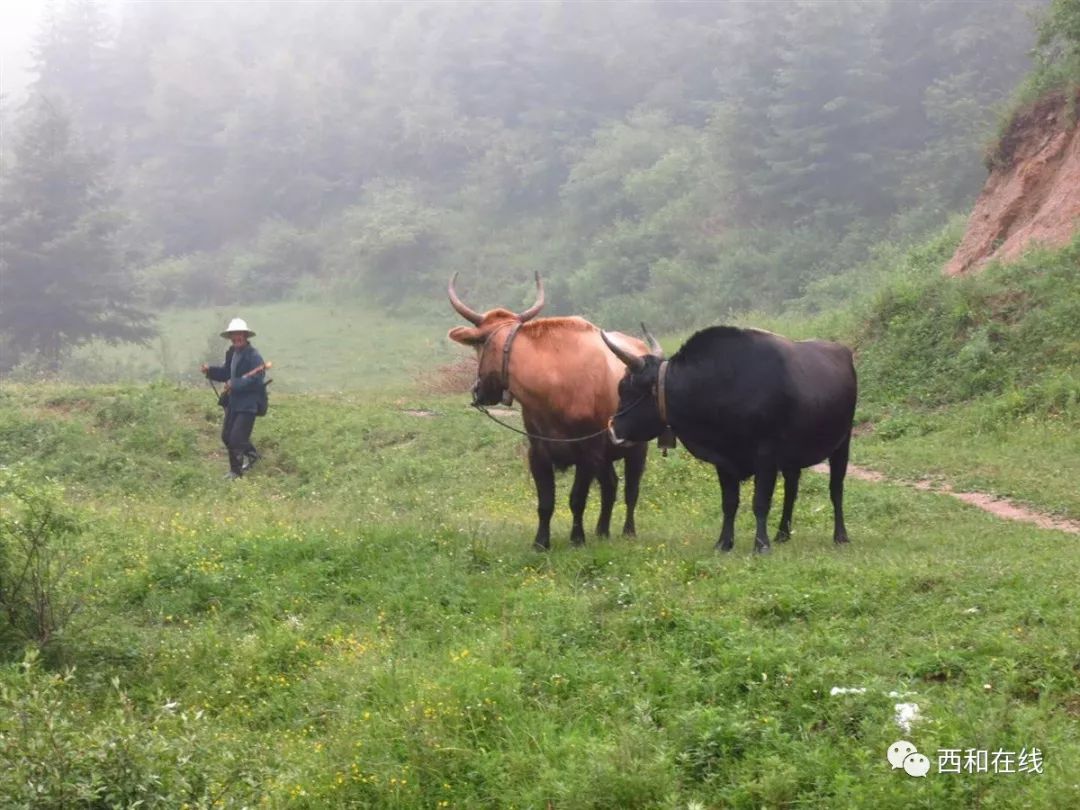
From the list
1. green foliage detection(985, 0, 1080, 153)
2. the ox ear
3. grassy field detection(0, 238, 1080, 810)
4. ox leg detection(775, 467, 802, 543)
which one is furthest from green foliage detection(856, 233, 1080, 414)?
the ox ear

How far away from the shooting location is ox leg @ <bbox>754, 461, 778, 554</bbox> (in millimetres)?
9969

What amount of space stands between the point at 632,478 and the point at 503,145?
55.9 meters

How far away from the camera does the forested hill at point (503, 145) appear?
43812 mm

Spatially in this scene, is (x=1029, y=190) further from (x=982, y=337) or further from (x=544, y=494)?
(x=544, y=494)

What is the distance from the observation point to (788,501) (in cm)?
1098

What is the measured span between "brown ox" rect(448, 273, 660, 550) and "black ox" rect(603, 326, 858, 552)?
1.29 ft

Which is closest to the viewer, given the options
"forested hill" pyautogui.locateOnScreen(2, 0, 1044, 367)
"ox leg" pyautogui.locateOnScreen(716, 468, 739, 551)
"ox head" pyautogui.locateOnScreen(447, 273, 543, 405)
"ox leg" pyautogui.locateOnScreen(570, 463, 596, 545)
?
"ox leg" pyautogui.locateOnScreen(716, 468, 739, 551)

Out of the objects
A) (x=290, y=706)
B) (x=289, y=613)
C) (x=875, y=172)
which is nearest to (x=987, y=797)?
(x=290, y=706)

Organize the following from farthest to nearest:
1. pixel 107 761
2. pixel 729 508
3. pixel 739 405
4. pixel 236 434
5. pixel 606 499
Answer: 1. pixel 236 434
2. pixel 606 499
3. pixel 729 508
4. pixel 739 405
5. pixel 107 761

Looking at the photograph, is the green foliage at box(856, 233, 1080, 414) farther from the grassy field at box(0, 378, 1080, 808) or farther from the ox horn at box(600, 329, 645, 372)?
the ox horn at box(600, 329, 645, 372)

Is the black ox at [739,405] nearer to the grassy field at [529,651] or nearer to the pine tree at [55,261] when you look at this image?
the grassy field at [529,651]

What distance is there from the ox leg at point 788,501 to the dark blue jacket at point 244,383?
29.2 ft

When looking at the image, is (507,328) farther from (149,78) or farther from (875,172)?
(149,78)

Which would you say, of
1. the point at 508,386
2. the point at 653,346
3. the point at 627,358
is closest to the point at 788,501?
the point at 653,346
